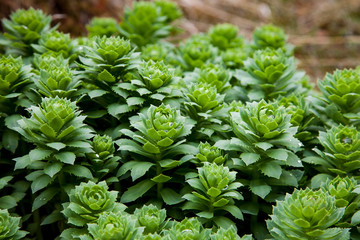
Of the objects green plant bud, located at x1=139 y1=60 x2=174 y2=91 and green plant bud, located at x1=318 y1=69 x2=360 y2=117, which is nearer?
green plant bud, located at x1=139 y1=60 x2=174 y2=91

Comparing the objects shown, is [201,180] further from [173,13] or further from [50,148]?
[173,13]

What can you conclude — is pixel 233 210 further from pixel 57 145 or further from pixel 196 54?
pixel 196 54

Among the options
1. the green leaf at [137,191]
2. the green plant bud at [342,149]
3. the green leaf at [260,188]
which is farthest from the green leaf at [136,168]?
the green plant bud at [342,149]

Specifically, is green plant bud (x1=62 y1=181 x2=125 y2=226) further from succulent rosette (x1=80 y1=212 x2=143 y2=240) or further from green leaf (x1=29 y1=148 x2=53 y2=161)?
green leaf (x1=29 y1=148 x2=53 y2=161)

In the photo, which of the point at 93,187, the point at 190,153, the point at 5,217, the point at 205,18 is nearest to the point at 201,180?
the point at 190,153

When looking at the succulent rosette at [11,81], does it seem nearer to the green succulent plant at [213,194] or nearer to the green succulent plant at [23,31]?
the green succulent plant at [23,31]

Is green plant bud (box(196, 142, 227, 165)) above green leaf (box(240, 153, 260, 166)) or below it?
below

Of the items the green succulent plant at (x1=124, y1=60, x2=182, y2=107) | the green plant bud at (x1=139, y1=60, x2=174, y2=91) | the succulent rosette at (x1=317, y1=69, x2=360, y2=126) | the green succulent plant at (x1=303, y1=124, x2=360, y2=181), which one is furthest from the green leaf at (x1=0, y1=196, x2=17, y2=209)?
the succulent rosette at (x1=317, y1=69, x2=360, y2=126)
